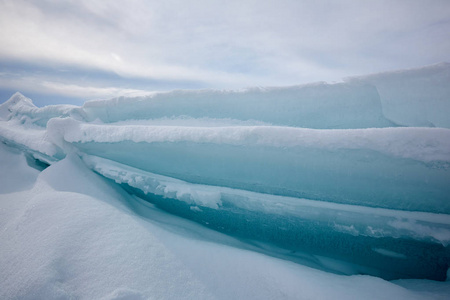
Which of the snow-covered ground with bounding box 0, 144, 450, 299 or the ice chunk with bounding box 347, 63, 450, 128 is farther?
the ice chunk with bounding box 347, 63, 450, 128

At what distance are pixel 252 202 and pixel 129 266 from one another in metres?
0.79

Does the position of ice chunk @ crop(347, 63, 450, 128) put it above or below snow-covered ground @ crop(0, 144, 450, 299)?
above

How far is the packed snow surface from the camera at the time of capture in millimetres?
982

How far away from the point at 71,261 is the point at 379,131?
1.64 meters

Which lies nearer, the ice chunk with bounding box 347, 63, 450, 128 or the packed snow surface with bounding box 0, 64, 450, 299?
the packed snow surface with bounding box 0, 64, 450, 299

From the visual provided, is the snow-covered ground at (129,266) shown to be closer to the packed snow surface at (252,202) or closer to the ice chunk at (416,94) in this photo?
the packed snow surface at (252,202)

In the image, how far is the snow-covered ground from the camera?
2.95 feet

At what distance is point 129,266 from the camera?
38.3 inches

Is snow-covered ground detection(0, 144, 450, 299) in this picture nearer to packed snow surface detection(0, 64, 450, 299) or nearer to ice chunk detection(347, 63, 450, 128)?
packed snow surface detection(0, 64, 450, 299)

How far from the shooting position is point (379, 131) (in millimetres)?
1075

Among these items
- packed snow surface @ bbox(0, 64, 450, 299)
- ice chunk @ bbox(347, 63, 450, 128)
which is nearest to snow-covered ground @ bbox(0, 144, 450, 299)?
packed snow surface @ bbox(0, 64, 450, 299)

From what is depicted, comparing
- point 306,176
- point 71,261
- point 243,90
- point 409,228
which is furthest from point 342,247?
point 71,261

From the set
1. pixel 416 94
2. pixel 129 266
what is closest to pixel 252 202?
pixel 129 266

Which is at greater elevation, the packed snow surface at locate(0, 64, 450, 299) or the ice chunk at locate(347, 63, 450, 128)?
the ice chunk at locate(347, 63, 450, 128)
